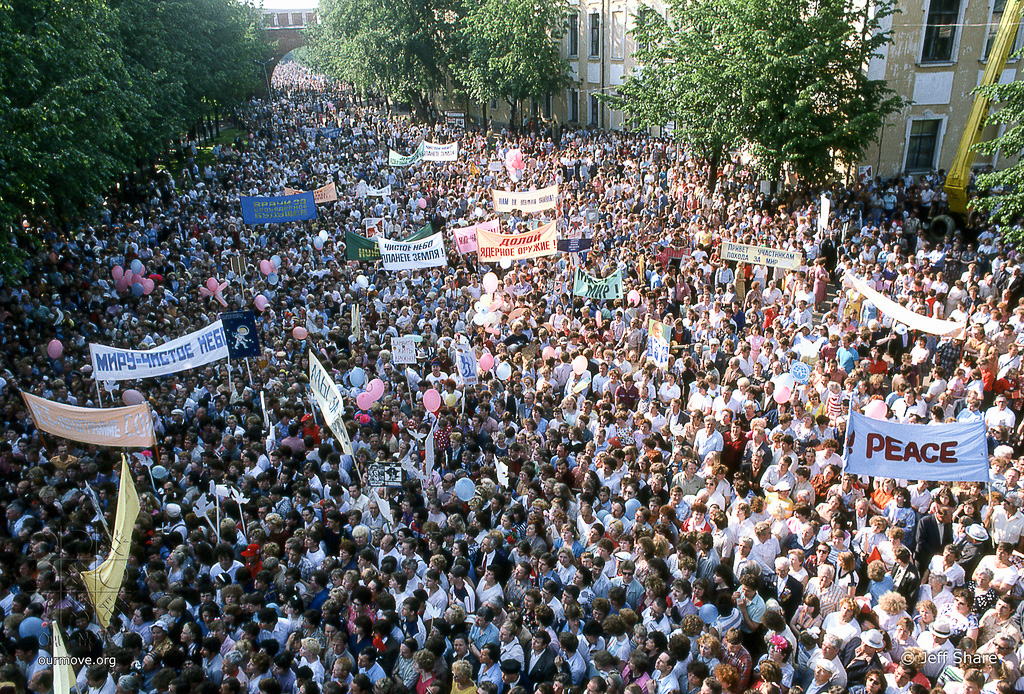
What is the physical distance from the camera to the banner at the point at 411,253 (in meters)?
15.0

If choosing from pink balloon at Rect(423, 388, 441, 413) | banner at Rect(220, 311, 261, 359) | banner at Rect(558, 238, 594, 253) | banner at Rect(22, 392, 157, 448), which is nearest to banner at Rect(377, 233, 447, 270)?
banner at Rect(558, 238, 594, 253)

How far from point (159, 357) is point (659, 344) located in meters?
6.83

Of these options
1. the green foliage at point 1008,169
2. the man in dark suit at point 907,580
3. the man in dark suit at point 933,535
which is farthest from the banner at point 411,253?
the green foliage at point 1008,169

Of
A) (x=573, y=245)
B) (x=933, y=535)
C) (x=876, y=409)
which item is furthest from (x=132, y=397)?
(x=933, y=535)

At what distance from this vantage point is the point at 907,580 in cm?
632

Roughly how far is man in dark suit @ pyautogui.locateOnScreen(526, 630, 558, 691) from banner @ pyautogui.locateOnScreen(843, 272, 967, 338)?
763 centimetres

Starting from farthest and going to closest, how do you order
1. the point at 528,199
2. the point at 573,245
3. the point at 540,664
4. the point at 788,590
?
1. the point at 528,199
2. the point at 573,245
3. the point at 788,590
4. the point at 540,664

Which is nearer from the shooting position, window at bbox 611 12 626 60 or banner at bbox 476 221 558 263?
banner at bbox 476 221 558 263

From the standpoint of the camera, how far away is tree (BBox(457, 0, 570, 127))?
37.3 meters

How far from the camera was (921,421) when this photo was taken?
8305 millimetres

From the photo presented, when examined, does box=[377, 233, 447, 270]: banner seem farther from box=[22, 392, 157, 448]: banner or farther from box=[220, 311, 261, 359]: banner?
box=[22, 392, 157, 448]: banner

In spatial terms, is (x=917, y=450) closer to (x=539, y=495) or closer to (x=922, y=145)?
(x=539, y=495)

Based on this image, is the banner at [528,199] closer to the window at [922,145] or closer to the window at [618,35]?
the window at [922,145]

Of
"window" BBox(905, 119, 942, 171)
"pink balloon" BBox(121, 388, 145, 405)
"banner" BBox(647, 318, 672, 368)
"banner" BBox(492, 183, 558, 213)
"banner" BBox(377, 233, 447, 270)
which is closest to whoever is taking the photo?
"banner" BBox(647, 318, 672, 368)
